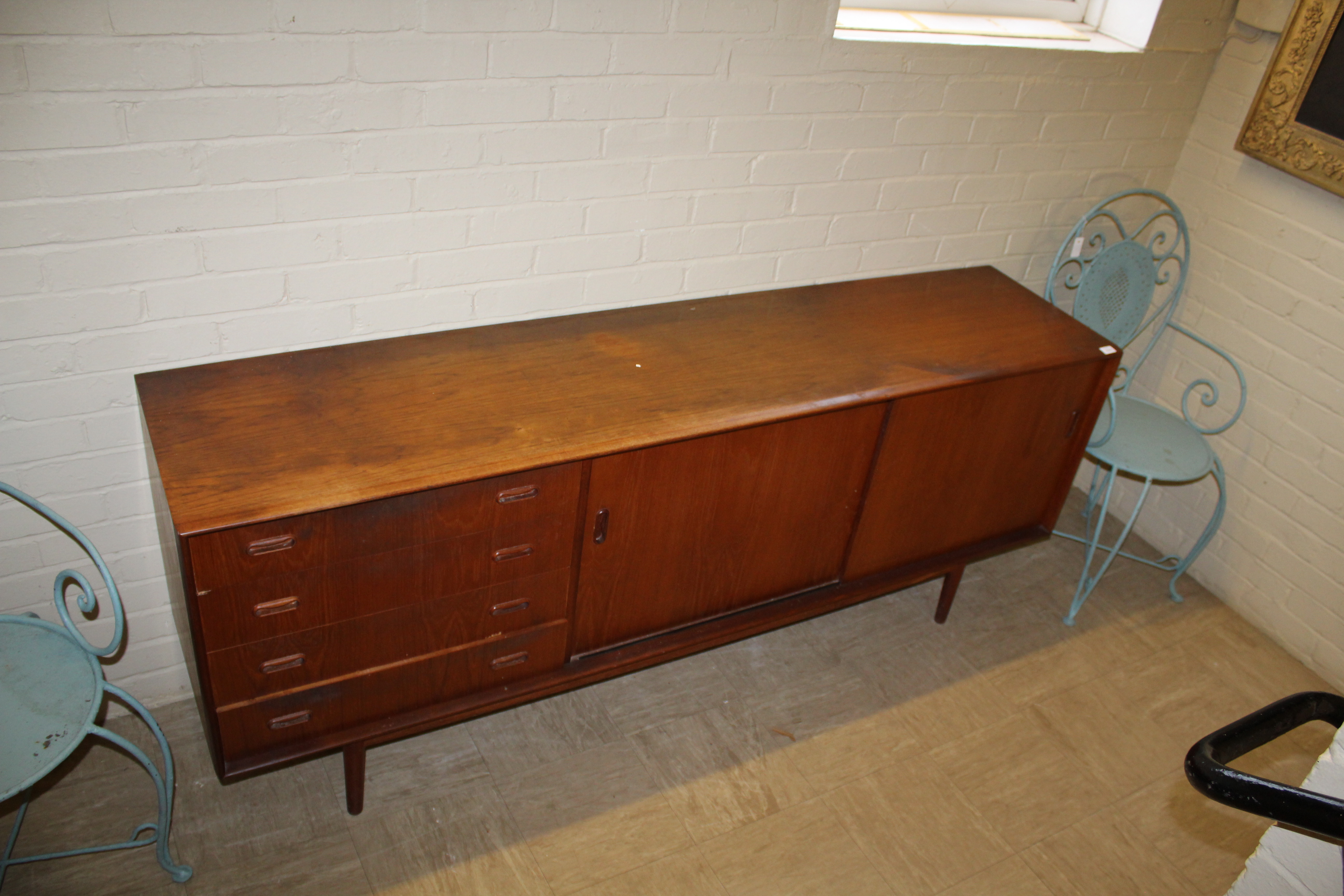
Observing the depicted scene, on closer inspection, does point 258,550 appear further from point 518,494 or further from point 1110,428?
point 1110,428

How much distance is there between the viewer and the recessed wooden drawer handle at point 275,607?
1.64m

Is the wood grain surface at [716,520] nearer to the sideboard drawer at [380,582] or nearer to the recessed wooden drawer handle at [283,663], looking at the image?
the sideboard drawer at [380,582]

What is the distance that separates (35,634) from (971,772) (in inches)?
76.5

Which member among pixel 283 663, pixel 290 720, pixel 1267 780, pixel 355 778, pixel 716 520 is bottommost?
pixel 355 778

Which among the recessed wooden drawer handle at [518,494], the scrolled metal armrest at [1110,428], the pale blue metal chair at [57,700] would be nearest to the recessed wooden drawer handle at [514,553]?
the recessed wooden drawer handle at [518,494]

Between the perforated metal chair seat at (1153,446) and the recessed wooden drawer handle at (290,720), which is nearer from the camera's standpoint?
the recessed wooden drawer handle at (290,720)

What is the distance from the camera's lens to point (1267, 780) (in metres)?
0.90

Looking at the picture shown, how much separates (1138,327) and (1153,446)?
1.27ft

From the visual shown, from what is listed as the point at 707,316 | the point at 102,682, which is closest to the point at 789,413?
the point at 707,316

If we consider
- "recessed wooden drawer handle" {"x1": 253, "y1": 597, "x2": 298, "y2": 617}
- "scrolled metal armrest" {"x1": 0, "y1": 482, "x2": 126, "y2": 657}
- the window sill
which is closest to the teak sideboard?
"recessed wooden drawer handle" {"x1": 253, "y1": 597, "x2": 298, "y2": 617}

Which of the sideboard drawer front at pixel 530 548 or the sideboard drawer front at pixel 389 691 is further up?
the sideboard drawer front at pixel 530 548

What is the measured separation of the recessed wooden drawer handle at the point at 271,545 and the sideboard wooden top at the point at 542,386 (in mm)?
52

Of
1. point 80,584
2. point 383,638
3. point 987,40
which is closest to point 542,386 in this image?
point 383,638

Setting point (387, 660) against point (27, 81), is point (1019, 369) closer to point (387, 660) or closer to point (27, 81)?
point (387, 660)
